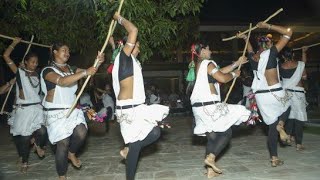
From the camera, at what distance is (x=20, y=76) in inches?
265

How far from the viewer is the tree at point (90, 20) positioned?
21.4 feet

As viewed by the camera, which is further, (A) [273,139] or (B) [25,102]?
(B) [25,102]

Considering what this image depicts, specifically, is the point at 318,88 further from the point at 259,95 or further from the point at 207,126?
the point at 207,126

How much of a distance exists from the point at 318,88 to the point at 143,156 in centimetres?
1320

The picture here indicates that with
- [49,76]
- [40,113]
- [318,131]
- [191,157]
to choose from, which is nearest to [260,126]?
[318,131]

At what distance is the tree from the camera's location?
651cm

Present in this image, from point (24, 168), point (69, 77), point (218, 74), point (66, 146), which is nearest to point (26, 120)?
point (24, 168)

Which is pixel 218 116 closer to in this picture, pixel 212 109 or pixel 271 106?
pixel 212 109

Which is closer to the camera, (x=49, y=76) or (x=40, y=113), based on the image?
(x=49, y=76)

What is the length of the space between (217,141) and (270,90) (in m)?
1.42

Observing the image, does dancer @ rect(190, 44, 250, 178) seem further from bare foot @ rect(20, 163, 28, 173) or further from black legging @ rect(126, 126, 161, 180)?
bare foot @ rect(20, 163, 28, 173)

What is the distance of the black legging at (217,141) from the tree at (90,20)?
2233 mm

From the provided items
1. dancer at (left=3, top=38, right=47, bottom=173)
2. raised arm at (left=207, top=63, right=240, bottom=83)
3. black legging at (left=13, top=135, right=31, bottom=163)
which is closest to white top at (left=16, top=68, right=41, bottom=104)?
dancer at (left=3, top=38, right=47, bottom=173)

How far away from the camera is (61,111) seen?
5.45m
